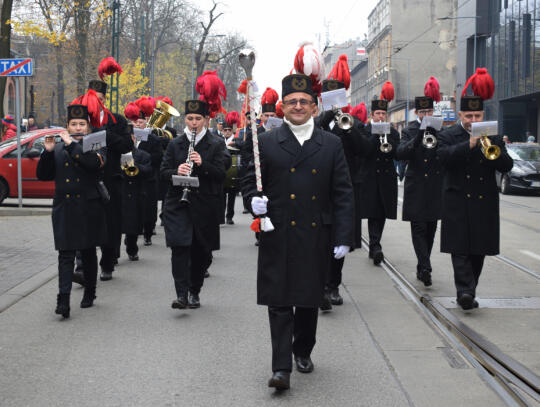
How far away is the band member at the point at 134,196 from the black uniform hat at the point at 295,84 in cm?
Result: 523

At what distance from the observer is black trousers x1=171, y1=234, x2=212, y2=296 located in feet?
22.7

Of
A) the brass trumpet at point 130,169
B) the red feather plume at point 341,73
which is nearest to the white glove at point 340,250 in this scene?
the red feather plume at point 341,73

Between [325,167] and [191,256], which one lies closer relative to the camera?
[325,167]

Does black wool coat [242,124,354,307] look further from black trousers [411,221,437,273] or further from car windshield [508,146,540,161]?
car windshield [508,146,540,161]

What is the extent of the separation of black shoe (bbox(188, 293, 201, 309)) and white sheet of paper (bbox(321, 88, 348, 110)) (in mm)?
2217

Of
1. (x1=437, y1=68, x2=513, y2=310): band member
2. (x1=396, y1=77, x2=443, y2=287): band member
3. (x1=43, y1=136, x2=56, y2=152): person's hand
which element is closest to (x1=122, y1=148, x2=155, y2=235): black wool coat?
(x1=43, y1=136, x2=56, y2=152): person's hand

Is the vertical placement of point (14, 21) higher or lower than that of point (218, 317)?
higher

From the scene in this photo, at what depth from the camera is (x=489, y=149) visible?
6680 millimetres

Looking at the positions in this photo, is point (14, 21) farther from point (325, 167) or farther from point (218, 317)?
point (325, 167)

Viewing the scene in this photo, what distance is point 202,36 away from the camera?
56.5 metres

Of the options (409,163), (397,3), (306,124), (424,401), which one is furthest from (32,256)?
(397,3)

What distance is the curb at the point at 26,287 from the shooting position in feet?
23.8

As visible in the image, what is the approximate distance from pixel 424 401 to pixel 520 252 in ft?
23.3

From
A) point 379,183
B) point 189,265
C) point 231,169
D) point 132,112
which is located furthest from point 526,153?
point 189,265
